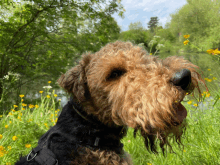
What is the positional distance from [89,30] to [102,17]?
78 centimetres

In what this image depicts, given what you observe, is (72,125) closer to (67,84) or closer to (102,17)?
(67,84)

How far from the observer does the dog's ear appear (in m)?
1.86

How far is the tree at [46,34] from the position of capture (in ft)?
16.8

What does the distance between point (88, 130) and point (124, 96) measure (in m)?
0.52

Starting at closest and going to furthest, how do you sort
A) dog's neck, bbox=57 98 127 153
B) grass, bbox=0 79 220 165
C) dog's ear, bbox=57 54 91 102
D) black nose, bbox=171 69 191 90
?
1. black nose, bbox=171 69 191 90
2. dog's neck, bbox=57 98 127 153
3. dog's ear, bbox=57 54 91 102
4. grass, bbox=0 79 220 165

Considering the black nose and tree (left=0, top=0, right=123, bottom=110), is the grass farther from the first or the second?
tree (left=0, top=0, right=123, bottom=110)

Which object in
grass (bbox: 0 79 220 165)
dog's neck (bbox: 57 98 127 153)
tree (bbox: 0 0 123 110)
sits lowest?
grass (bbox: 0 79 220 165)

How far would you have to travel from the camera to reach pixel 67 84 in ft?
6.48

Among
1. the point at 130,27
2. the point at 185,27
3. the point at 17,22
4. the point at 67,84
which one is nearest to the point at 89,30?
the point at 17,22

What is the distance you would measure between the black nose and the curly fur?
0.11 ft

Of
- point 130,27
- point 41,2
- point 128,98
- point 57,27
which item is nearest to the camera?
point 128,98

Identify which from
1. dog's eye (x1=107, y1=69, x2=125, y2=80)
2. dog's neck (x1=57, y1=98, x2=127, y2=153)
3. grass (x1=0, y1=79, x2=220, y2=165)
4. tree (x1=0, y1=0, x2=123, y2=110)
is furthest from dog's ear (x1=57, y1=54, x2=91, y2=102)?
tree (x1=0, y1=0, x2=123, y2=110)

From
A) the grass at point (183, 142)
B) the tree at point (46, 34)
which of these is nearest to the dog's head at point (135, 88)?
the grass at point (183, 142)

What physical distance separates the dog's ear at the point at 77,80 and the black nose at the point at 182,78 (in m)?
0.94
